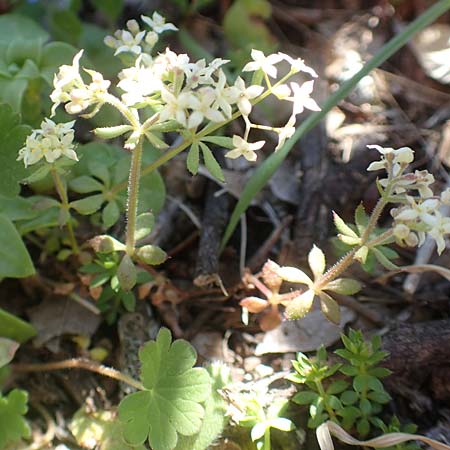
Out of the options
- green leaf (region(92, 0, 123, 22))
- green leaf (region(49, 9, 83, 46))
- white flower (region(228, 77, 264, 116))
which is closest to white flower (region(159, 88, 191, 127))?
white flower (region(228, 77, 264, 116))

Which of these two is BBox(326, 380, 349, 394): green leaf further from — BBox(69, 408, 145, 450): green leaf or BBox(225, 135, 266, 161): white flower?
BBox(225, 135, 266, 161): white flower

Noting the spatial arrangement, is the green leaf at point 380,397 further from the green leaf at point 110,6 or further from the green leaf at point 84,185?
the green leaf at point 110,6

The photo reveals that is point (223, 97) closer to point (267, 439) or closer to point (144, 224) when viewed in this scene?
point (144, 224)

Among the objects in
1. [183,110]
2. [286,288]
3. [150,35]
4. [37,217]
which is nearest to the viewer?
[183,110]

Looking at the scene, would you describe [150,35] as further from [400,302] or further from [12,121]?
[400,302]

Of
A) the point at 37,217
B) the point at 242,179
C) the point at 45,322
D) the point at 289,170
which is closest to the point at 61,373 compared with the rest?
the point at 45,322

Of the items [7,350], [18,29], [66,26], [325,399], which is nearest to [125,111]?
[7,350]
